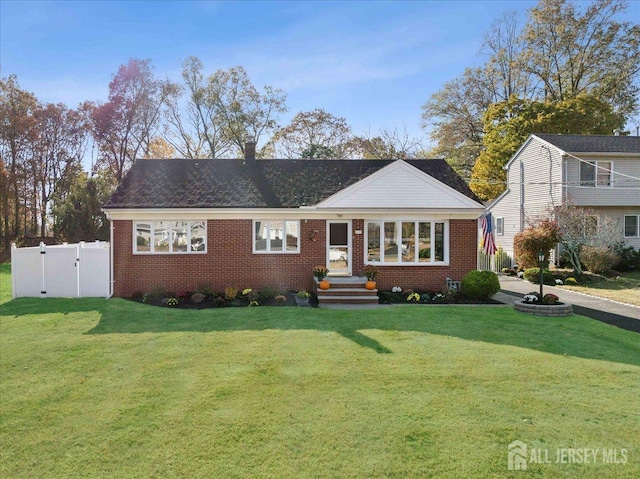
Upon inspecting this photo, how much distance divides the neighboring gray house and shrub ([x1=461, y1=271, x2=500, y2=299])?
11.2 meters

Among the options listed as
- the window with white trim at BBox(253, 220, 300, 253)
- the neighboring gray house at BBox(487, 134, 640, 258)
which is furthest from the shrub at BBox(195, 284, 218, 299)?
the neighboring gray house at BBox(487, 134, 640, 258)

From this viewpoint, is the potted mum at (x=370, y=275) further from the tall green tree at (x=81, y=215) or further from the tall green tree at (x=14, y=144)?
the tall green tree at (x=14, y=144)

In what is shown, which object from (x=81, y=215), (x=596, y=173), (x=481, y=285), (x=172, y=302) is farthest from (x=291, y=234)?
(x=81, y=215)

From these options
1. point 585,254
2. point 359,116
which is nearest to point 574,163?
point 585,254

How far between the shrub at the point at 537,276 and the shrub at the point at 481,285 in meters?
6.50

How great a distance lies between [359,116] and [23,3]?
26983 mm

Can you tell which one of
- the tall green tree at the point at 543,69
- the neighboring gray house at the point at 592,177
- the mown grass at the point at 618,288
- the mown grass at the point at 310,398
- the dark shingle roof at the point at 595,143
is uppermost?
the tall green tree at the point at 543,69

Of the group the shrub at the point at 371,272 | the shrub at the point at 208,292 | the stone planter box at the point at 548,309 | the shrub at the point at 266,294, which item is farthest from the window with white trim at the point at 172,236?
the stone planter box at the point at 548,309

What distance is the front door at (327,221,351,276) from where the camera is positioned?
601 inches

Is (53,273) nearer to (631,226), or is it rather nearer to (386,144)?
(386,144)

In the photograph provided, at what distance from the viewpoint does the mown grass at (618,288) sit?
49.1ft

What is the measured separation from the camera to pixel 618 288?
17.1 metres

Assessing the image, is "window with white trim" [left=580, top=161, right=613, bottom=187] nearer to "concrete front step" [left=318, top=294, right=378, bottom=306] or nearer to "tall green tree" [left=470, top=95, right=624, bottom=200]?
"tall green tree" [left=470, top=95, right=624, bottom=200]

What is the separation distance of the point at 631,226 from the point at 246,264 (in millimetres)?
22812
